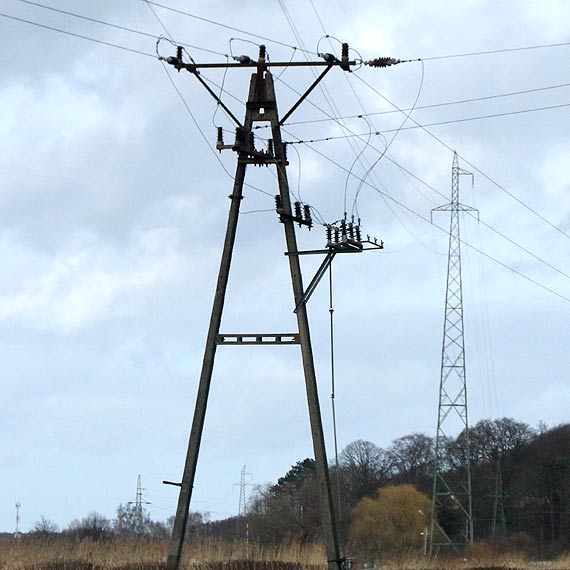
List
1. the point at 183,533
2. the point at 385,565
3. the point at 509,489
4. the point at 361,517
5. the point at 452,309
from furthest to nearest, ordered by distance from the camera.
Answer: the point at 509,489
the point at 361,517
the point at 452,309
the point at 385,565
the point at 183,533

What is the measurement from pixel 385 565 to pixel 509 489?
5401 cm

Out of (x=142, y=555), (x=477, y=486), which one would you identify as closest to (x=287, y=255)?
(x=142, y=555)

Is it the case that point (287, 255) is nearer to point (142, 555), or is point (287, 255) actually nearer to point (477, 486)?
point (142, 555)

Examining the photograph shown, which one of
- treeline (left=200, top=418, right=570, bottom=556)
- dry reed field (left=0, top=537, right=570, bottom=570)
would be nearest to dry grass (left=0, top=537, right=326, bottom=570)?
dry reed field (left=0, top=537, right=570, bottom=570)

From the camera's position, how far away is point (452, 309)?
208 feet

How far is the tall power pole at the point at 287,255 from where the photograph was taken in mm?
31109

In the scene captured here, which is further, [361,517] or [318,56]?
[361,517]

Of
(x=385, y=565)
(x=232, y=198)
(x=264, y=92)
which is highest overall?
(x=264, y=92)

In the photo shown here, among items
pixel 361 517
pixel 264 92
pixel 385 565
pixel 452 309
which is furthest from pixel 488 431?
pixel 264 92

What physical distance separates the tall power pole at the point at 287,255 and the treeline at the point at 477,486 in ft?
73.2

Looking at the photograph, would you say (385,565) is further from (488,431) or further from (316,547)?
(488,431)

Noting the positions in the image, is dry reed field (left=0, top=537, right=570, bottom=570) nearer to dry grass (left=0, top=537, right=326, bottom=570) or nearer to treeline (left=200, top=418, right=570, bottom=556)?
dry grass (left=0, top=537, right=326, bottom=570)

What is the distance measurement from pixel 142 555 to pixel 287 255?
8.00 metres

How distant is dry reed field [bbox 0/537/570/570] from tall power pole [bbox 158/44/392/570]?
77 cm
